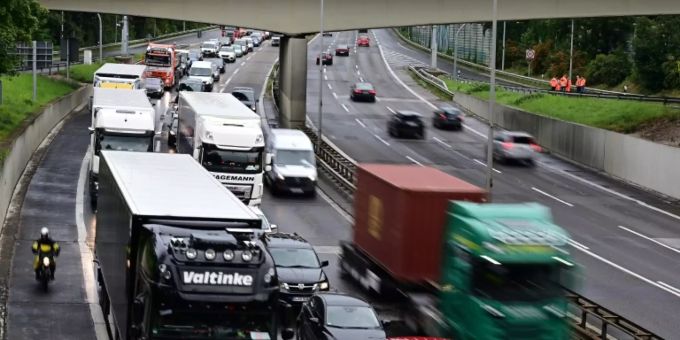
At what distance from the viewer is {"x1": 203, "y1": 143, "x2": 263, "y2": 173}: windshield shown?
126 feet

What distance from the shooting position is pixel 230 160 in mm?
38500

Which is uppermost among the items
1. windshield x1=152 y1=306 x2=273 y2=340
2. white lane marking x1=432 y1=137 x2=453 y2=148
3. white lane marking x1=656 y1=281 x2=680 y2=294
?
windshield x1=152 y1=306 x2=273 y2=340

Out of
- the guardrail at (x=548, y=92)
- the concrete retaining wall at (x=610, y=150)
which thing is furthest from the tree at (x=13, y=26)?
the guardrail at (x=548, y=92)

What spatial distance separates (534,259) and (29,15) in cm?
3236

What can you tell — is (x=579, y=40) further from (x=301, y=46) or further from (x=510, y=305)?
(x=510, y=305)

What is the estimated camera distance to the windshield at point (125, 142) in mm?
38156

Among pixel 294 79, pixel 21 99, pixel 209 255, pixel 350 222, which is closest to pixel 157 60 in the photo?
pixel 294 79

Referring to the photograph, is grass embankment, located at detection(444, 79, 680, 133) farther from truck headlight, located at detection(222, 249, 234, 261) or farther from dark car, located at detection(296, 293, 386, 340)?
truck headlight, located at detection(222, 249, 234, 261)

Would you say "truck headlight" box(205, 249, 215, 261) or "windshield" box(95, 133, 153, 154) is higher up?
"truck headlight" box(205, 249, 215, 261)

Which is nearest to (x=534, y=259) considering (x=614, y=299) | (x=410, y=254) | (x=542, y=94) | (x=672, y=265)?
(x=410, y=254)

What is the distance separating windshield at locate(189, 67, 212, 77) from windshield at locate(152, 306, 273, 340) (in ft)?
221

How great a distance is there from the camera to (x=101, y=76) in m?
61.9

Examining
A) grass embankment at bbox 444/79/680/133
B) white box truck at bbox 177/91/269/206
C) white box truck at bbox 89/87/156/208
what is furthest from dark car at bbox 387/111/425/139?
Answer: white box truck at bbox 89/87/156/208

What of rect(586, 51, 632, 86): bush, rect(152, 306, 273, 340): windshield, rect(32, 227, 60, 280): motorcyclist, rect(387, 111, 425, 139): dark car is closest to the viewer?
rect(152, 306, 273, 340): windshield
